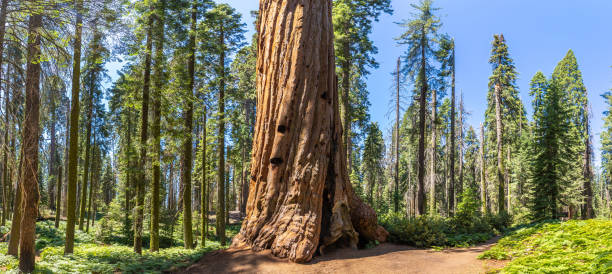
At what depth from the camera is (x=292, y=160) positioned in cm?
777

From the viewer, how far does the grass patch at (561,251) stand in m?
4.47

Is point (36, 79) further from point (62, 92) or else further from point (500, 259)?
point (500, 259)

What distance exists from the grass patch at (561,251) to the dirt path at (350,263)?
0.66 m

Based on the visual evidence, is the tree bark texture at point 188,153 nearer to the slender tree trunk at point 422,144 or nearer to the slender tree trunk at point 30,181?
the slender tree trunk at point 30,181

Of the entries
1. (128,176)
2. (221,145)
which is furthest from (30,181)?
(128,176)

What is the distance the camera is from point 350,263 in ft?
21.5

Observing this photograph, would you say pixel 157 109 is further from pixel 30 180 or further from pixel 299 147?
pixel 299 147

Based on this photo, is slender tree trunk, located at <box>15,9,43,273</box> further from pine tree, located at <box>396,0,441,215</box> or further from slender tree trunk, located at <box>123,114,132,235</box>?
pine tree, located at <box>396,0,441,215</box>

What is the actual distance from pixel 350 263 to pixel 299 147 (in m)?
2.96

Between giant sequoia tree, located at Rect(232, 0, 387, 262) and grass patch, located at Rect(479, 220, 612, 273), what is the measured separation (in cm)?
340

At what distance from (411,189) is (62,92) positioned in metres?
35.5

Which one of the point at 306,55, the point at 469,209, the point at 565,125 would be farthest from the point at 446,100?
the point at 306,55

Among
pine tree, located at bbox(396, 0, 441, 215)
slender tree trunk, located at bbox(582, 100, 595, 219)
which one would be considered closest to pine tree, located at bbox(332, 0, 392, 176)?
pine tree, located at bbox(396, 0, 441, 215)

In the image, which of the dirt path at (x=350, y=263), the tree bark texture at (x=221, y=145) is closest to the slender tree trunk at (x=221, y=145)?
the tree bark texture at (x=221, y=145)
